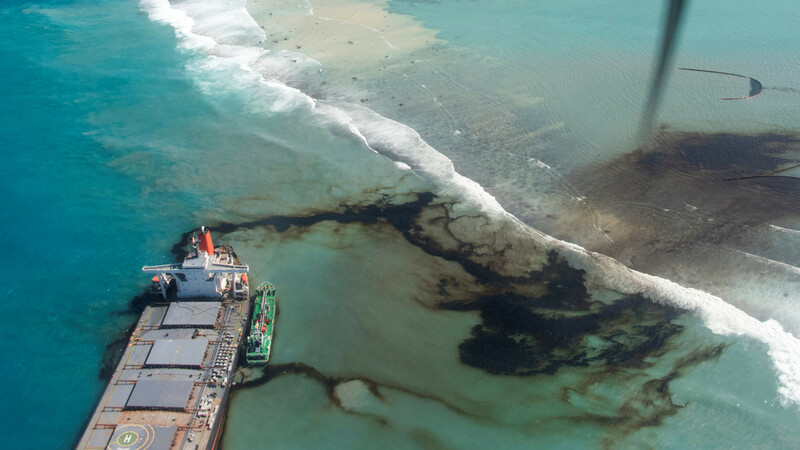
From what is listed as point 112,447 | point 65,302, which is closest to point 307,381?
point 112,447

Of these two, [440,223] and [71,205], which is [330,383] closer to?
[440,223]

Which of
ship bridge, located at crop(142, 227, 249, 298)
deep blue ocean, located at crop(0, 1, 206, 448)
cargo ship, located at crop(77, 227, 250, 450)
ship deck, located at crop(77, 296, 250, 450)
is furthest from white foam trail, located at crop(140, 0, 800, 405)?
ship deck, located at crop(77, 296, 250, 450)

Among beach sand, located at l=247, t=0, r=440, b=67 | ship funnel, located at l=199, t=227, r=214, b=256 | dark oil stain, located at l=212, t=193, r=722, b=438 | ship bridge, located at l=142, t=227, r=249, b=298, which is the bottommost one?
dark oil stain, located at l=212, t=193, r=722, b=438

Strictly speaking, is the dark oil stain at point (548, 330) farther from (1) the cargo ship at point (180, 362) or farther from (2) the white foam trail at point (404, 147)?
(1) the cargo ship at point (180, 362)

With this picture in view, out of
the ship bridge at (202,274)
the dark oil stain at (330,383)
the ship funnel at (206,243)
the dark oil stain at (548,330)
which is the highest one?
the ship funnel at (206,243)

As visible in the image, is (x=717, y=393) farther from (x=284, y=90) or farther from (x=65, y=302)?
(x=284, y=90)

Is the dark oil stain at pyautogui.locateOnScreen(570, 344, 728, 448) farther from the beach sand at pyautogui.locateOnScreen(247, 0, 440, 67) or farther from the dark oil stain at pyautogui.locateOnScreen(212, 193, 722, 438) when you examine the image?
the beach sand at pyautogui.locateOnScreen(247, 0, 440, 67)

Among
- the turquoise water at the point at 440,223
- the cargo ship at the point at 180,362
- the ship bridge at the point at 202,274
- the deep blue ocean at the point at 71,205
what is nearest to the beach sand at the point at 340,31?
the turquoise water at the point at 440,223
